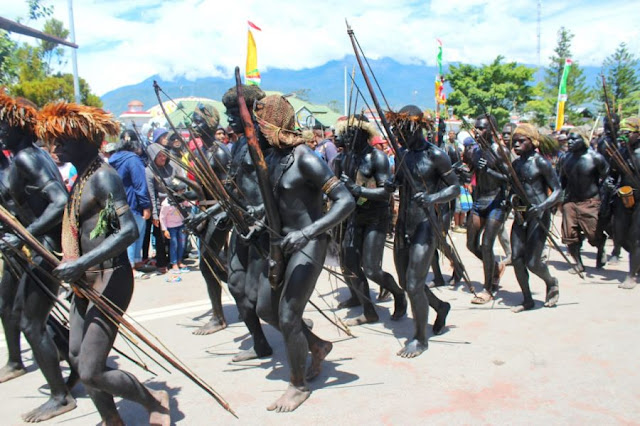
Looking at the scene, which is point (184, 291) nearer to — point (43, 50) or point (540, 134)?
point (540, 134)

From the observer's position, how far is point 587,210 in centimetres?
785

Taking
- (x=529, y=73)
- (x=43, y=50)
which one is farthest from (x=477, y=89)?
(x=43, y=50)

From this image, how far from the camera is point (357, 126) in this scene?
5332 millimetres

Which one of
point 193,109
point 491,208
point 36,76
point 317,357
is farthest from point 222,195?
point 36,76

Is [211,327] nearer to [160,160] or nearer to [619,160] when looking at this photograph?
[160,160]

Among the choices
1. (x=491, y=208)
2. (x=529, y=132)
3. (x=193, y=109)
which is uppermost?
(x=193, y=109)

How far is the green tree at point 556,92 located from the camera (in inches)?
1660

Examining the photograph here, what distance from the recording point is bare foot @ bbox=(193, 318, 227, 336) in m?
5.40

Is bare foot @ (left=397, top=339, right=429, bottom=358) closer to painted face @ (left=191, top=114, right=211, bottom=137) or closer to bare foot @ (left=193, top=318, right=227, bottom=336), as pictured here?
bare foot @ (left=193, top=318, right=227, bottom=336)

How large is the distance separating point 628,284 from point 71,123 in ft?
21.5

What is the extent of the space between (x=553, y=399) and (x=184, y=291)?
4817 millimetres

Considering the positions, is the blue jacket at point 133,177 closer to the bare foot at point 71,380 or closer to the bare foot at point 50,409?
the bare foot at point 71,380

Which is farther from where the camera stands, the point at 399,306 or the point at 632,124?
the point at 632,124

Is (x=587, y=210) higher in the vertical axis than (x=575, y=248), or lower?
higher
